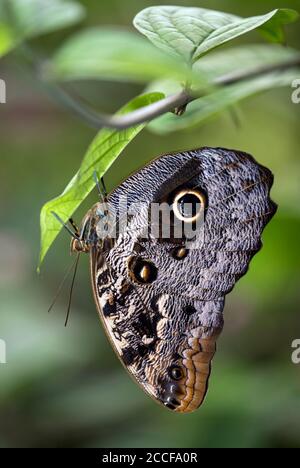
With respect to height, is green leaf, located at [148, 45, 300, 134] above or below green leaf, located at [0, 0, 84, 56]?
above

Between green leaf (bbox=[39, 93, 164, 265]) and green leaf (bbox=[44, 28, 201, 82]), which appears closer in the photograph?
green leaf (bbox=[44, 28, 201, 82])

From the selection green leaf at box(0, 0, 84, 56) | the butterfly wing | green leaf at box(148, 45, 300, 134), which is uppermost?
green leaf at box(148, 45, 300, 134)

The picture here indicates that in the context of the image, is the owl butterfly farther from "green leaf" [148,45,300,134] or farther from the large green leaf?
the large green leaf

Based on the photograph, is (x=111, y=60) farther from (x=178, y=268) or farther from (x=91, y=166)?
(x=178, y=268)

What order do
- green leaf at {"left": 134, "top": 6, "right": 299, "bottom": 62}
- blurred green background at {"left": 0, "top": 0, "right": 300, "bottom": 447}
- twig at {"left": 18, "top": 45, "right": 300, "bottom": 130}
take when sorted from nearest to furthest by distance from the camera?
1. twig at {"left": 18, "top": 45, "right": 300, "bottom": 130}
2. green leaf at {"left": 134, "top": 6, "right": 299, "bottom": 62}
3. blurred green background at {"left": 0, "top": 0, "right": 300, "bottom": 447}

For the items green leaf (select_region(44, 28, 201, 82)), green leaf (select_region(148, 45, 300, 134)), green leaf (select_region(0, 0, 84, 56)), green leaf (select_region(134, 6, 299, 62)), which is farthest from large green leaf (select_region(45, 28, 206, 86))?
green leaf (select_region(148, 45, 300, 134))

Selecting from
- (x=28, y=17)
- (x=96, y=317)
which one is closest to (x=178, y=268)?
(x=28, y=17)
